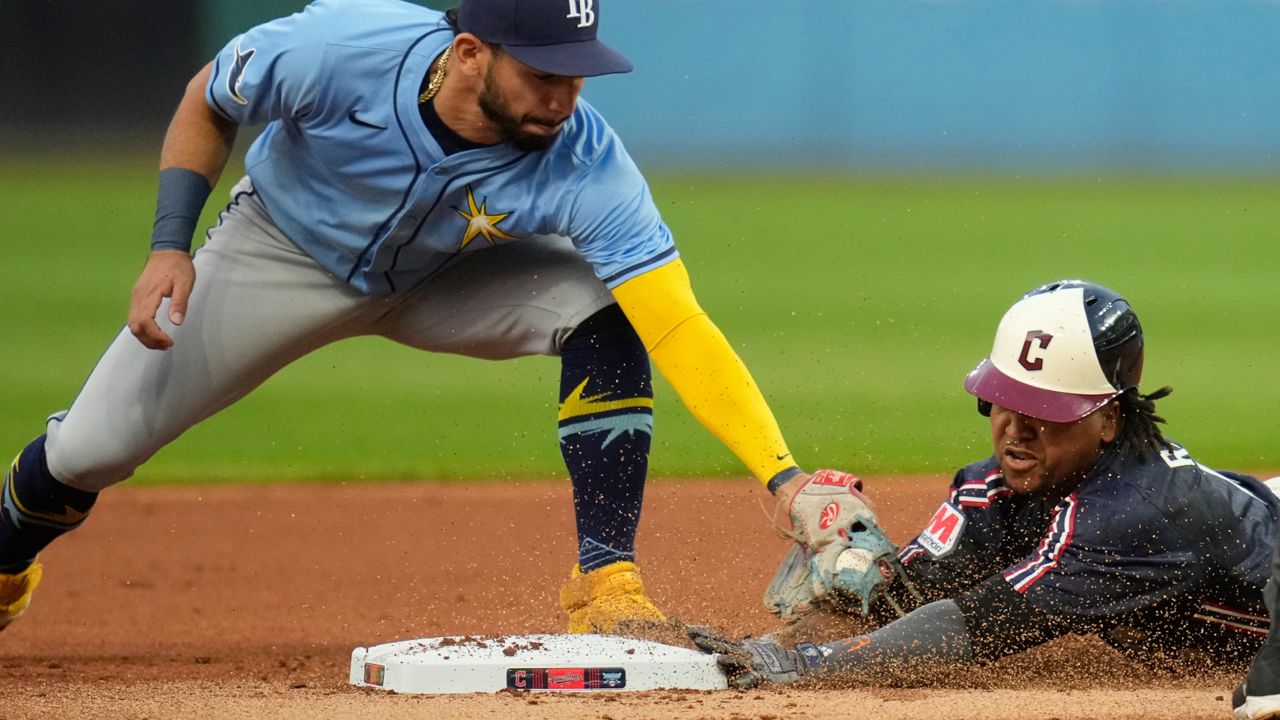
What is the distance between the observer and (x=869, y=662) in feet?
10.4

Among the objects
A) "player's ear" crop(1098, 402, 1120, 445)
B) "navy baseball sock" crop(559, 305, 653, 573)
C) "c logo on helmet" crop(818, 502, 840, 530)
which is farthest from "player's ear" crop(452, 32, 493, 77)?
"player's ear" crop(1098, 402, 1120, 445)

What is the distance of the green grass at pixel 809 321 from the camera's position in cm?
777

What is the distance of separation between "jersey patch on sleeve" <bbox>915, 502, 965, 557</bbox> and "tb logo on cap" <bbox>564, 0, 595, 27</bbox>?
1363 millimetres

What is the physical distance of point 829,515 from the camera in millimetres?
3305

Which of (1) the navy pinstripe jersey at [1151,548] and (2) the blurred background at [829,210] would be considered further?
(2) the blurred background at [829,210]

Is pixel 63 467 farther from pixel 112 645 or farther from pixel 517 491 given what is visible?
pixel 517 491

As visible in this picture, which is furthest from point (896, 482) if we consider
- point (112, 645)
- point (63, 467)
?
point (63, 467)

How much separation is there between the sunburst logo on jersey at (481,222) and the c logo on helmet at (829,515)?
0.98m

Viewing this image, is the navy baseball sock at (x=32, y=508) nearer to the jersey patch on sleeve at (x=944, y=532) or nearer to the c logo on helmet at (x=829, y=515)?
the c logo on helmet at (x=829, y=515)

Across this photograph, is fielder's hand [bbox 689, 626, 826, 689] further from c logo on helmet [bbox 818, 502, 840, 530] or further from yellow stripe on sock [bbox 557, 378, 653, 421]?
yellow stripe on sock [bbox 557, 378, 653, 421]

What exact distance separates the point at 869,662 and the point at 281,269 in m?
1.73

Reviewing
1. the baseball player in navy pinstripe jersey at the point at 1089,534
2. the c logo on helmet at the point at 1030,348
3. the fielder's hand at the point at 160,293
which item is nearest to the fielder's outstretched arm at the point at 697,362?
the baseball player in navy pinstripe jersey at the point at 1089,534

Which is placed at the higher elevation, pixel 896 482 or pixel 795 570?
pixel 795 570

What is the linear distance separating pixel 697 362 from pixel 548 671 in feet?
2.46
